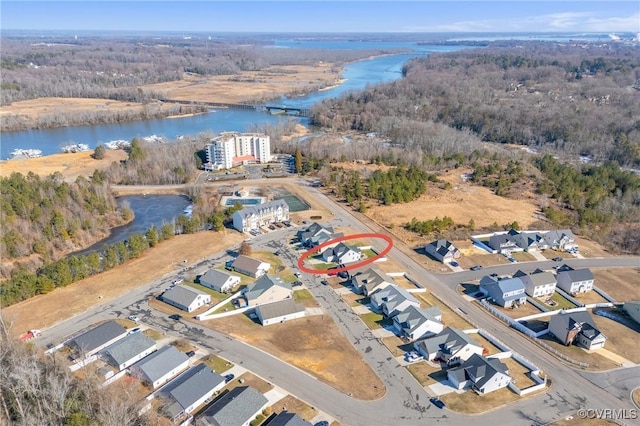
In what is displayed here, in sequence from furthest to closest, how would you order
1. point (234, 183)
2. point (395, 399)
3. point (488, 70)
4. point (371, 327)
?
point (488, 70) → point (234, 183) → point (371, 327) → point (395, 399)

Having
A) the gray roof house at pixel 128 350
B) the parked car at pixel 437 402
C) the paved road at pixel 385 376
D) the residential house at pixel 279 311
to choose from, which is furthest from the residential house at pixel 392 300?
the gray roof house at pixel 128 350

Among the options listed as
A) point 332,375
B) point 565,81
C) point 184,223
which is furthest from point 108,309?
point 565,81

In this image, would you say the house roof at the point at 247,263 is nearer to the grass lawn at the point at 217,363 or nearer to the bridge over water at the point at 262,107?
the grass lawn at the point at 217,363

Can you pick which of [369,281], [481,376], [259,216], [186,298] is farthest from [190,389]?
[259,216]

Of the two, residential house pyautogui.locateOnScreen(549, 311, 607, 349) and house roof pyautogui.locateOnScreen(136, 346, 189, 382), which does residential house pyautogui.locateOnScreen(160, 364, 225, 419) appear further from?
residential house pyautogui.locateOnScreen(549, 311, 607, 349)

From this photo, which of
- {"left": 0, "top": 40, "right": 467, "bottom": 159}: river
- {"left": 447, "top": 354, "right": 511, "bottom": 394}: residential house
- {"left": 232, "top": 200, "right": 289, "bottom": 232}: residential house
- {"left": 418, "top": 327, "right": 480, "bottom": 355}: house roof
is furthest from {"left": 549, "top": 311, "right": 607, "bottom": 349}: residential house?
{"left": 0, "top": 40, "right": 467, "bottom": 159}: river

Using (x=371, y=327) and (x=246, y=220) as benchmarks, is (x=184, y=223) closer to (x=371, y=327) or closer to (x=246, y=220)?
(x=246, y=220)

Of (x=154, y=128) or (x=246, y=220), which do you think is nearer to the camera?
(x=246, y=220)
